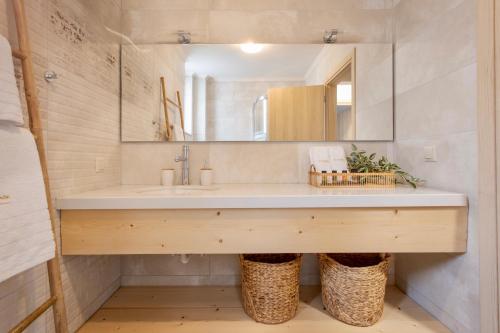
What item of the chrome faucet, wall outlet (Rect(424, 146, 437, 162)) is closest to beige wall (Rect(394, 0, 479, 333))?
wall outlet (Rect(424, 146, 437, 162))

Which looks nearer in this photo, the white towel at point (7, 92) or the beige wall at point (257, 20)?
the white towel at point (7, 92)

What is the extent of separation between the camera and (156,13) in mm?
1786

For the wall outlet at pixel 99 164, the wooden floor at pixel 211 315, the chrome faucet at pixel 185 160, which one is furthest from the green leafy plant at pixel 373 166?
the wall outlet at pixel 99 164

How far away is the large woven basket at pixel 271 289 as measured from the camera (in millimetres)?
1378

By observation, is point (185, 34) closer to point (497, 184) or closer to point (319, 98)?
point (319, 98)

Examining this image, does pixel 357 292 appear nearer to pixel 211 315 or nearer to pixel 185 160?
pixel 211 315

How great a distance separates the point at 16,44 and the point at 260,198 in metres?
1.06

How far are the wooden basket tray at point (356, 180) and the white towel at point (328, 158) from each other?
0.35ft

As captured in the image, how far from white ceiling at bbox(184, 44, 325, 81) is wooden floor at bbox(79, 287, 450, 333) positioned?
1373 mm

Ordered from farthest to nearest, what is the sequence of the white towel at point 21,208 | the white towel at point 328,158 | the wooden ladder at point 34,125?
1. the white towel at point 328,158
2. the wooden ladder at point 34,125
3. the white towel at point 21,208

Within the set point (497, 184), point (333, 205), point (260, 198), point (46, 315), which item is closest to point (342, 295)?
point (333, 205)

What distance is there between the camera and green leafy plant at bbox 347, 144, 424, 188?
5.13ft

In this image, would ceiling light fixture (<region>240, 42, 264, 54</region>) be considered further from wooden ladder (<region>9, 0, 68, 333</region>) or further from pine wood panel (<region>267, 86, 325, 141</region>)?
wooden ladder (<region>9, 0, 68, 333</region>)

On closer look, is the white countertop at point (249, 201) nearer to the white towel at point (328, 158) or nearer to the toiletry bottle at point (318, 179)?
the toiletry bottle at point (318, 179)
